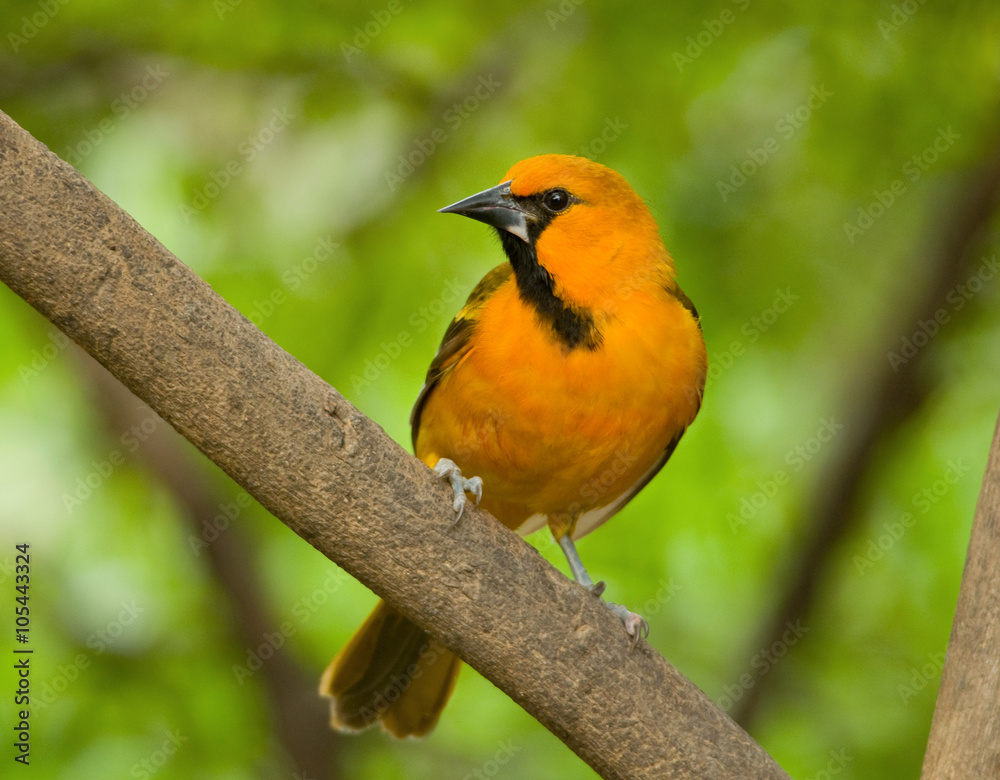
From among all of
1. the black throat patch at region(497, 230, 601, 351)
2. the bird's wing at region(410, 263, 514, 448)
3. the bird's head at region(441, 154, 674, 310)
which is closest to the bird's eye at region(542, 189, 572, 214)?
the bird's head at region(441, 154, 674, 310)

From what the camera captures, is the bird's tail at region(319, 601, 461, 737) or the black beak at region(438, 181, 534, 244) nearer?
the black beak at region(438, 181, 534, 244)

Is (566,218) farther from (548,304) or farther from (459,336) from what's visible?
(459,336)

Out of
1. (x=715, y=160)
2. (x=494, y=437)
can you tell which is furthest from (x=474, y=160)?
(x=494, y=437)

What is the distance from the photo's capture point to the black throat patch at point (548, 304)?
3.38 meters

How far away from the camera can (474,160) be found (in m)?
4.68

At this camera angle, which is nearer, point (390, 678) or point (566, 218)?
point (566, 218)

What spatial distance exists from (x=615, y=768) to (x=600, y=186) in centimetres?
182

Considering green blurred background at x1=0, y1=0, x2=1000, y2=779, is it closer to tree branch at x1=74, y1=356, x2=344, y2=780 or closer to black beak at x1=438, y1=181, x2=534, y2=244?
tree branch at x1=74, y1=356, x2=344, y2=780

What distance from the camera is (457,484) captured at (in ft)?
9.75

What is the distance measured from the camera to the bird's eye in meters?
3.58

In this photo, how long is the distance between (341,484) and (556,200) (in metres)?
1.36

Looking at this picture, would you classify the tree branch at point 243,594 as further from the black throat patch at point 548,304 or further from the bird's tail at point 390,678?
the black throat patch at point 548,304

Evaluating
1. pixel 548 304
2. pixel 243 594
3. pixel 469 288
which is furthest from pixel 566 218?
pixel 243 594

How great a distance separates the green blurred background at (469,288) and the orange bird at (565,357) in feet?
2.72
